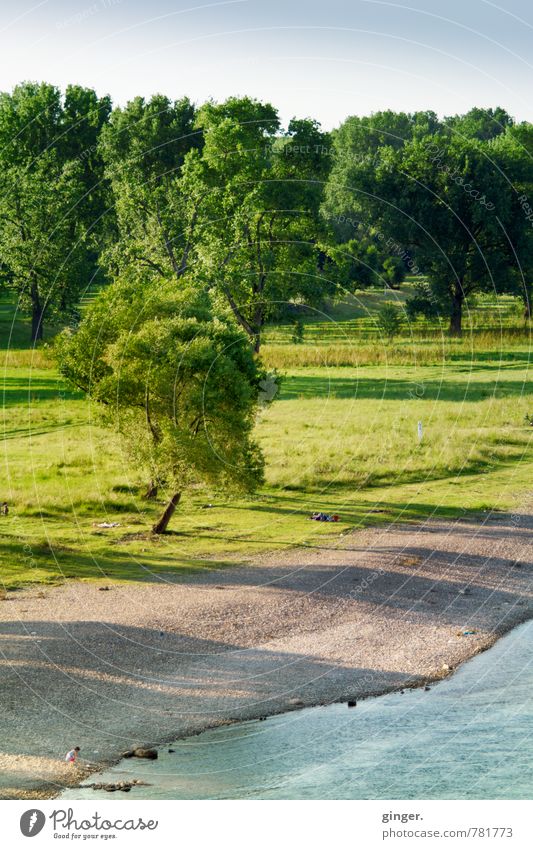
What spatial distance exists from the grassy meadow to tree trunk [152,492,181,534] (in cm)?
52

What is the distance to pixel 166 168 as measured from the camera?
11781cm

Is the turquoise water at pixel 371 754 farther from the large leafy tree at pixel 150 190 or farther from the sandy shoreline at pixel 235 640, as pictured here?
the large leafy tree at pixel 150 190

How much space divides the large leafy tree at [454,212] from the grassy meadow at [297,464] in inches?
525

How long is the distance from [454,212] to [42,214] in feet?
113

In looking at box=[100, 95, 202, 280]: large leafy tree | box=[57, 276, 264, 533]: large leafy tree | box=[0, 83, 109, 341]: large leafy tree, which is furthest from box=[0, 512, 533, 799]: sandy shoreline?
box=[0, 83, 109, 341]: large leafy tree

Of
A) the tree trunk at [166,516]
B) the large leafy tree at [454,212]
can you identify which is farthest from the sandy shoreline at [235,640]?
the large leafy tree at [454,212]

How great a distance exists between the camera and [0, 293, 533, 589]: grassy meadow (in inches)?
1682

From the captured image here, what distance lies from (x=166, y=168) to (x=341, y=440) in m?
64.9

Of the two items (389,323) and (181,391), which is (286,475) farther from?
(389,323)

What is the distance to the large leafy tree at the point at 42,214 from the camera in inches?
3782

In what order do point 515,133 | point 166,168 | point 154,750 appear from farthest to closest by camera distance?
point 515,133
point 166,168
point 154,750

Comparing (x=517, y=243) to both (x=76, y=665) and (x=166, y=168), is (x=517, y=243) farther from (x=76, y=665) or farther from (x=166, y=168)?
(x=76, y=665)

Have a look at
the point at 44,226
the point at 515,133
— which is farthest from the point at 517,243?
the point at 44,226

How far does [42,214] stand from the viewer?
97.9 metres
